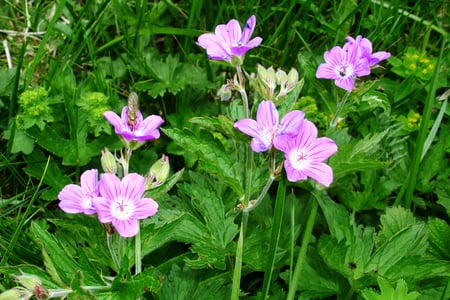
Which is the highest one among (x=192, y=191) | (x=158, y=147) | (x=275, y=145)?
(x=275, y=145)

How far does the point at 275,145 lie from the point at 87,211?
0.56 metres

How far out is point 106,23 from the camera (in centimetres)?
322

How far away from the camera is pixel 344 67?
2176 millimetres

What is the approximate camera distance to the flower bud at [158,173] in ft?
5.96

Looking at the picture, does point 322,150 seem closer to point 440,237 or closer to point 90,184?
point 90,184

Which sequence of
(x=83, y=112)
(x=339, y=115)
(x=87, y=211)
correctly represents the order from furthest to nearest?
(x=83, y=112)
(x=339, y=115)
(x=87, y=211)

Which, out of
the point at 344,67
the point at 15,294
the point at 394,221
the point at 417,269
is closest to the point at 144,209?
the point at 15,294

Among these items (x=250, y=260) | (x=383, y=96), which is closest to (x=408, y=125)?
(x=383, y=96)

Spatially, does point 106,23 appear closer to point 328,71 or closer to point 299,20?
point 299,20

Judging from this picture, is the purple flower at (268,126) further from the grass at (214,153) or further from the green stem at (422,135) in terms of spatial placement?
the green stem at (422,135)

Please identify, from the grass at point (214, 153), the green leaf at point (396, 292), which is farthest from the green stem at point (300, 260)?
the green leaf at point (396, 292)

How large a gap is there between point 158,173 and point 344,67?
A: 0.81m

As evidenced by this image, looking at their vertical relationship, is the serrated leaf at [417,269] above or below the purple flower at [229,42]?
below

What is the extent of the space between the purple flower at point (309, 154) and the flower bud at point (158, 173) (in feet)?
1.20
